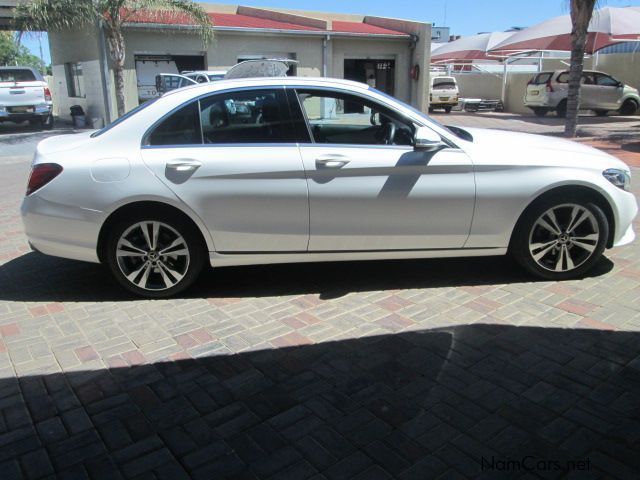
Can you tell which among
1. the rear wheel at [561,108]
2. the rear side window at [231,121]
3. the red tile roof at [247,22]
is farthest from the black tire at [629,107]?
the rear side window at [231,121]

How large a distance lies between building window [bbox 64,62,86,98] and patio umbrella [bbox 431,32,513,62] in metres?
22.0

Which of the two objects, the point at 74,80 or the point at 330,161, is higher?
the point at 74,80

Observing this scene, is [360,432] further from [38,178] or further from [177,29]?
[177,29]

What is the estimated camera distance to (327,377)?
324cm

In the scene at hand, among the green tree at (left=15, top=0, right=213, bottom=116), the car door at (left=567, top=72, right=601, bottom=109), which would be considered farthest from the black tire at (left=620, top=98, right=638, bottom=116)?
the green tree at (left=15, top=0, right=213, bottom=116)

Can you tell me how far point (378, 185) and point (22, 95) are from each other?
54.2 ft

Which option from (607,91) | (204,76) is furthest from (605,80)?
(204,76)

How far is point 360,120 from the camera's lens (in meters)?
4.52

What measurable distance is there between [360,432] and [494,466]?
0.63 metres

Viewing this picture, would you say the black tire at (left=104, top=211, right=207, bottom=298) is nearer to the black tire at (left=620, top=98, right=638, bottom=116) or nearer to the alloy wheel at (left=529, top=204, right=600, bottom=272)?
the alloy wheel at (left=529, top=204, right=600, bottom=272)

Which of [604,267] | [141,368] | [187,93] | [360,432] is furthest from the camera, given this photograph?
[604,267]

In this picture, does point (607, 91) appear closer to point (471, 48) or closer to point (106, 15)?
point (471, 48)

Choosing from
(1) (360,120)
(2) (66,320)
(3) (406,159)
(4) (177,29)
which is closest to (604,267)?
(3) (406,159)

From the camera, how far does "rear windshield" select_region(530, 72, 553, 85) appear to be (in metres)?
22.4
